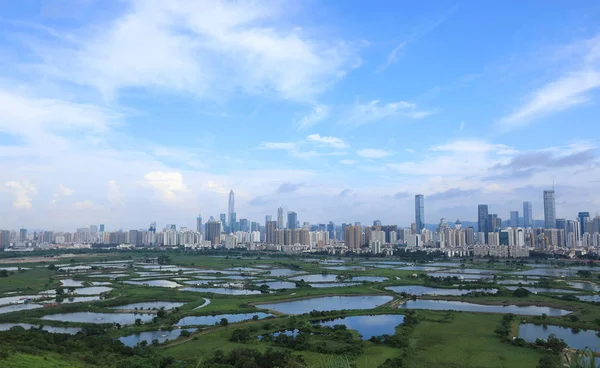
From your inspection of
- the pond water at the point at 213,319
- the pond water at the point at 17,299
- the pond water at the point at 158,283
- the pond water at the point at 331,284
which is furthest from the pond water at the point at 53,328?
the pond water at the point at 331,284

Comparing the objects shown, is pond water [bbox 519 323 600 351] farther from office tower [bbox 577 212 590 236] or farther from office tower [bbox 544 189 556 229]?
office tower [bbox 544 189 556 229]

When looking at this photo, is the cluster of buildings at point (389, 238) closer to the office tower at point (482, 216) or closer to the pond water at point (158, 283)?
the office tower at point (482, 216)

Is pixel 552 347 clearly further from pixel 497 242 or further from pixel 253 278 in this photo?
pixel 497 242

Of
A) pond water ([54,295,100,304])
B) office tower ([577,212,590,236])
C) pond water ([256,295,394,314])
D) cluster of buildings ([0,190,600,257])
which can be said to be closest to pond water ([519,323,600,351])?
pond water ([256,295,394,314])

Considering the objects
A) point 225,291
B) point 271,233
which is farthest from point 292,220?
point 225,291

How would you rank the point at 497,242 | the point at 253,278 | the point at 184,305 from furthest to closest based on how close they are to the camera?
the point at 497,242, the point at 253,278, the point at 184,305

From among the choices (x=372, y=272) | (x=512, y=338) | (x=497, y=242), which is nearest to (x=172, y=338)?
(x=512, y=338)
